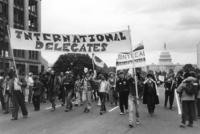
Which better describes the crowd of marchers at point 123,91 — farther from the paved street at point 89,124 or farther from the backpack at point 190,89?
the paved street at point 89,124

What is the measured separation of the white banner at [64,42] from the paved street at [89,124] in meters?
2.73

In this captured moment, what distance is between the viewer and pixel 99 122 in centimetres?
1120

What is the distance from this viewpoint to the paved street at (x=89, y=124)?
9.53 metres

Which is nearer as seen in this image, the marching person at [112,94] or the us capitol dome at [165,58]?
the marching person at [112,94]

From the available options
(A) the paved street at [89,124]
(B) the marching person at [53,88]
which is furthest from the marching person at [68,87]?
(A) the paved street at [89,124]

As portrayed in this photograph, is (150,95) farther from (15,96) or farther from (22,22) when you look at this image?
(22,22)

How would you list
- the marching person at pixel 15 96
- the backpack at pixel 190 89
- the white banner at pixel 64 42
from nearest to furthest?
the backpack at pixel 190 89, the marching person at pixel 15 96, the white banner at pixel 64 42

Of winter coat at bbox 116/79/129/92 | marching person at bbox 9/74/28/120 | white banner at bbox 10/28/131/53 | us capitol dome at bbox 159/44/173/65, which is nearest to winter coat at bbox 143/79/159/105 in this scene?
winter coat at bbox 116/79/129/92

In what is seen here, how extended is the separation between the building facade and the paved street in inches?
1550

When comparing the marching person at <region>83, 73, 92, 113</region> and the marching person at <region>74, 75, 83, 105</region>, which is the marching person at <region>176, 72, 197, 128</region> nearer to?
the marching person at <region>83, 73, 92, 113</region>

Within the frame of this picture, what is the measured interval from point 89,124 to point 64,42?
4.91 meters

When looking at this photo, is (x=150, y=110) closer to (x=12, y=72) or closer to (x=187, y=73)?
(x=187, y=73)

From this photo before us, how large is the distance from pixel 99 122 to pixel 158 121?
6.38 feet

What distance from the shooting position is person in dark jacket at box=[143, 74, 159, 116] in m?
12.8
